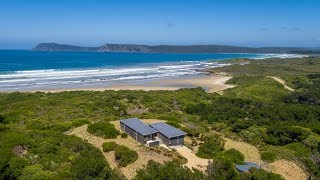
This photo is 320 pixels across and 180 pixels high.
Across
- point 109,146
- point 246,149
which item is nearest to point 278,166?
point 246,149

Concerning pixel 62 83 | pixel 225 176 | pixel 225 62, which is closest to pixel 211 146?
pixel 225 176

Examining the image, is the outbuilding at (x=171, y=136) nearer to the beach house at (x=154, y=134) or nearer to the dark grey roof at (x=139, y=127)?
the beach house at (x=154, y=134)

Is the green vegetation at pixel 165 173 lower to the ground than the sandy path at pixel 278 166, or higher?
higher

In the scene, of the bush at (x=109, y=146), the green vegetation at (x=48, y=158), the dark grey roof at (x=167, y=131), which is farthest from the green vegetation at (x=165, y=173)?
the dark grey roof at (x=167, y=131)

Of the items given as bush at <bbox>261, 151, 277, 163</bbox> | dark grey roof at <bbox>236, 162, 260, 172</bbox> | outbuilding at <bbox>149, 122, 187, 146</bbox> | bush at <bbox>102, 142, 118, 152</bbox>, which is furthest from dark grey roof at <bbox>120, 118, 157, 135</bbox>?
bush at <bbox>261, 151, 277, 163</bbox>

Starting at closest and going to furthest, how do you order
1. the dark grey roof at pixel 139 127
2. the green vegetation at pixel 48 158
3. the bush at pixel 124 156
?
the green vegetation at pixel 48 158
the bush at pixel 124 156
the dark grey roof at pixel 139 127
